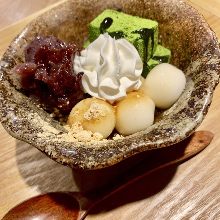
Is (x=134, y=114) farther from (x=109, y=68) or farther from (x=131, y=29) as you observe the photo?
(x=131, y=29)

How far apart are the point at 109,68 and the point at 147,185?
15.0 inches

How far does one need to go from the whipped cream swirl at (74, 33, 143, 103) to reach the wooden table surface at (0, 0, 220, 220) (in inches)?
10.8

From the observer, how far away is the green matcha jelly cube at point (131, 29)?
4.32 feet

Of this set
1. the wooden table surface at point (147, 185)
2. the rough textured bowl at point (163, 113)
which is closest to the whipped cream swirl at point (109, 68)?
the rough textured bowl at point (163, 113)

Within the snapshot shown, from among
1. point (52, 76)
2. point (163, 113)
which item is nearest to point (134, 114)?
point (163, 113)

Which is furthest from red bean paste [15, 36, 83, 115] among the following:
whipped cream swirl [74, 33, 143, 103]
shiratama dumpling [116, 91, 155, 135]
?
shiratama dumpling [116, 91, 155, 135]

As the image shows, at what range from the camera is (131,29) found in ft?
4.35

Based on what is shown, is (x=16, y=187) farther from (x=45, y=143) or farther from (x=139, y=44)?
(x=139, y=44)

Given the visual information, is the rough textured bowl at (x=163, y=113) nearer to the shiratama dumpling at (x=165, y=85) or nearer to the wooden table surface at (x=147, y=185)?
the shiratama dumpling at (x=165, y=85)

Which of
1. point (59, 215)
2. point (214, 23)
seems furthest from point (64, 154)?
point (214, 23)

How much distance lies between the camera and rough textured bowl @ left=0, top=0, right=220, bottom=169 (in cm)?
98

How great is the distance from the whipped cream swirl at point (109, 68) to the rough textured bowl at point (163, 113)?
0.50ft

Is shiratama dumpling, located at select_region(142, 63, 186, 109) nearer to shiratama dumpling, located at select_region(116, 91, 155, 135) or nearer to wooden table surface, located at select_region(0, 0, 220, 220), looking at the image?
shiratama dumpling, located at select_region(116, 91, 155, 135)

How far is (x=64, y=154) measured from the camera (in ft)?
3.19
